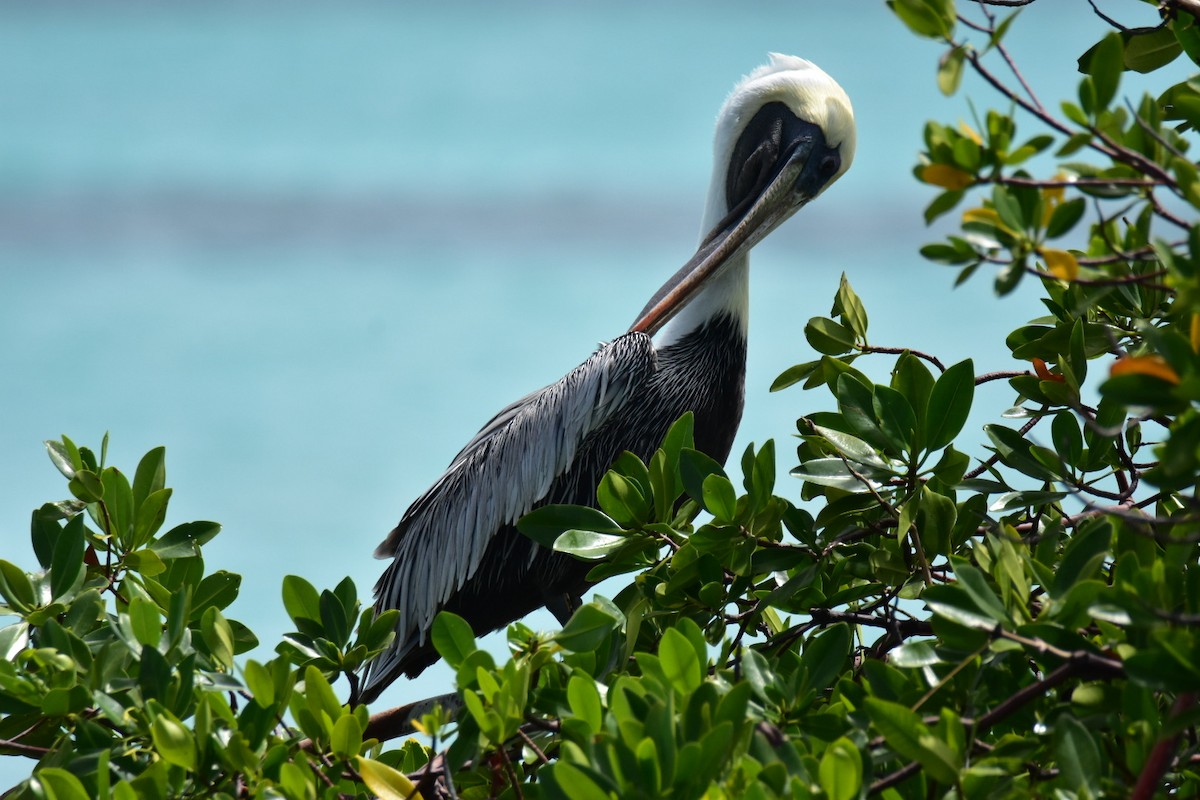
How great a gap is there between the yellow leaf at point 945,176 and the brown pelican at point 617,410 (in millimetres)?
3030

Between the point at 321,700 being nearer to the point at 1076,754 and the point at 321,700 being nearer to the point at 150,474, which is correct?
the point at 150,474

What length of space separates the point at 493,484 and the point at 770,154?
175 centimetres

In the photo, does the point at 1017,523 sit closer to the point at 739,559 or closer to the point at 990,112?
the point at 739,559

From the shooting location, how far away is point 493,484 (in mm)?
4898

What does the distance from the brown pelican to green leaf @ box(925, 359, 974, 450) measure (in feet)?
7.62

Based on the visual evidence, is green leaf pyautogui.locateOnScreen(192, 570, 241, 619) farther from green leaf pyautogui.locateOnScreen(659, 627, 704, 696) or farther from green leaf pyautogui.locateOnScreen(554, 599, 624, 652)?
green leaf pyautogui.locateOnScreen(659, 627, 704, 696)

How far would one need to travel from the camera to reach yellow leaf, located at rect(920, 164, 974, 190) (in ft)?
5.30

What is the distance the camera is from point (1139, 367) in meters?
1.37

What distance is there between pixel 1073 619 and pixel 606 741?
2.15 ft

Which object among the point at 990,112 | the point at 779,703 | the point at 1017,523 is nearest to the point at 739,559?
the point at 779,703

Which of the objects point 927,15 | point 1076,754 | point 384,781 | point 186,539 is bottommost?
point 1076,754

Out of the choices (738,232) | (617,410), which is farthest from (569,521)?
(738,232)

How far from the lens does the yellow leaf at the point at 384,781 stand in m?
2.08

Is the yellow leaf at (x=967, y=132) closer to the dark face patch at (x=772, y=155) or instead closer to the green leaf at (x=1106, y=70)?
the green leaf at (x=1106, y=70)
